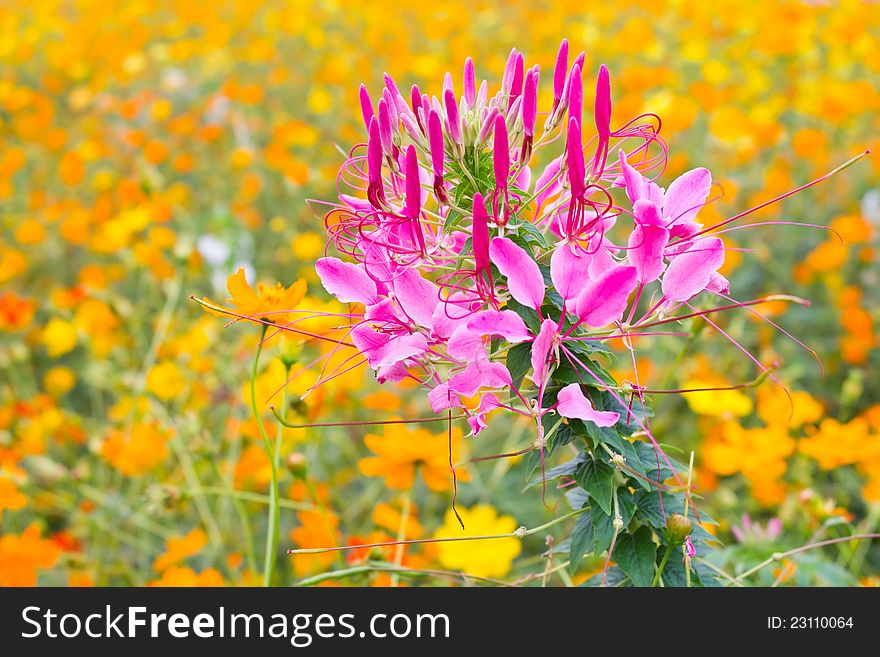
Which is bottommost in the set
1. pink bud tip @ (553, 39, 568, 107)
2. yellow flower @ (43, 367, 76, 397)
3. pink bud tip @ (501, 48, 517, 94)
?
pink bud tip @ (553, 39, 568, 107)

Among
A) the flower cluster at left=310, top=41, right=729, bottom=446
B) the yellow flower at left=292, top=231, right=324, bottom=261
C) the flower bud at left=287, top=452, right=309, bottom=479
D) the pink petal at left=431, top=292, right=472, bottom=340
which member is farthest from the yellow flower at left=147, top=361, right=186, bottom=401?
the pink petal at left=431, top=292, right=472, bottom=340

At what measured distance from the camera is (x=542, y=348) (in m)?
0.64

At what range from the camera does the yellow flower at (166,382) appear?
170cm

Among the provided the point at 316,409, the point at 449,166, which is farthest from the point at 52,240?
the point at 449,166

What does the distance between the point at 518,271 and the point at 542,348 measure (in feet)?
0.21

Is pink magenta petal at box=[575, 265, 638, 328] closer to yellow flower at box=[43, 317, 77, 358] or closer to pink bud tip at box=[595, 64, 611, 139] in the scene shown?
pink bud tip at box=[595, 64, 611, 139]

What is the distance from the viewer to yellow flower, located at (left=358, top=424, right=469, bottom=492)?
1.15 meters

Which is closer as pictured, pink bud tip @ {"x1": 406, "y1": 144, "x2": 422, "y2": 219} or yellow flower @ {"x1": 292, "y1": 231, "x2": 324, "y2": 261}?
pink bud tip @ {"x1": 406, "y1": 144, "x2": 422, "y2": 219}

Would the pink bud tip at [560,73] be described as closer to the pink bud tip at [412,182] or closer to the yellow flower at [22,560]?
the pink bud tip at [412,182]

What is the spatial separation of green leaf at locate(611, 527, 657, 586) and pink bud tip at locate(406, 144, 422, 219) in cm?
37

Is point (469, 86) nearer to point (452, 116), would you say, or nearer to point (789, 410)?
point (452, 116)

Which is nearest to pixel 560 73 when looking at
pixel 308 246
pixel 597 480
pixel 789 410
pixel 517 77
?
pixel 517 77

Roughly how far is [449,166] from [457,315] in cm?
14

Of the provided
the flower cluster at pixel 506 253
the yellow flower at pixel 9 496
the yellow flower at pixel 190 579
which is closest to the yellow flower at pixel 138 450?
the yellow flower at pixel 9 496
